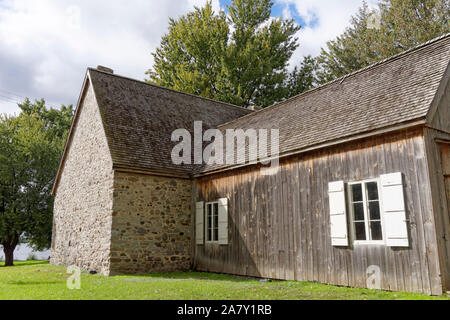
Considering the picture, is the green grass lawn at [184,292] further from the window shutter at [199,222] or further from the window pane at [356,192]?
the window shutter at [199,222]

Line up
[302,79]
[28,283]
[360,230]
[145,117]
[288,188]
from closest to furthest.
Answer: [360,230] → [28,283] → [288,188] → [145,117] → [302,79]

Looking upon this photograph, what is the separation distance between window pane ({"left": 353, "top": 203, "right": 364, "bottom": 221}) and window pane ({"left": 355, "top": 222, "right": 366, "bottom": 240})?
0.12m

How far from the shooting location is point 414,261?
6.70m

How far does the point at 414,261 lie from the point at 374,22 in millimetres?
20642

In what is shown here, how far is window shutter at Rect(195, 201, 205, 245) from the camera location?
39.5ft

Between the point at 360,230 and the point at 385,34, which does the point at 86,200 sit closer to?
the point at 360,230

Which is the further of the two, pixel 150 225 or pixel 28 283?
pixel 150 225

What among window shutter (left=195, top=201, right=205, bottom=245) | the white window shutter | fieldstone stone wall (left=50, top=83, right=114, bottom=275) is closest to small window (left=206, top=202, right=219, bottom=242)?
window shutter (left=195, top=201, right=205, bottom=245)

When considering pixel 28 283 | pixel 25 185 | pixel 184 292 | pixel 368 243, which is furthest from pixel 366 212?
pixel 25 185

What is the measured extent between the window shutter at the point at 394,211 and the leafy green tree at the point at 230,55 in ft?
59.1

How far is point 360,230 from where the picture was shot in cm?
767

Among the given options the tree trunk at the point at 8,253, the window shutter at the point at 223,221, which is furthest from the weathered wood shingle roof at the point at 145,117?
the tree trunk at the point at 8,253

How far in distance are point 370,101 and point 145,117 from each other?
27.6ft
